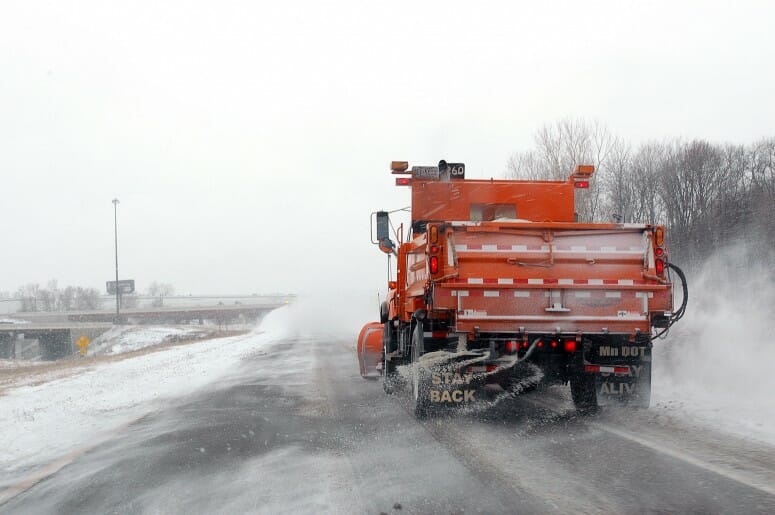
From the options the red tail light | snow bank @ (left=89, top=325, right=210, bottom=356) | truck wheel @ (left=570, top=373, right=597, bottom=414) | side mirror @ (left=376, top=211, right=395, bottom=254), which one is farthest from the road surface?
snow bank @ (left=89, top=325, right=210, bottom=356)

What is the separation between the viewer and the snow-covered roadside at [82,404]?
7.71 m

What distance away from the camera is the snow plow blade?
12.5 m

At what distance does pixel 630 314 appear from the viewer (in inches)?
301

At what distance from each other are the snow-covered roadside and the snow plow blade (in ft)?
10.5

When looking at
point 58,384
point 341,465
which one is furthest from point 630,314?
point 58,384

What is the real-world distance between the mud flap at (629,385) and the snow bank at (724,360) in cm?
86

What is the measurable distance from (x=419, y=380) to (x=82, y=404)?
5.88m

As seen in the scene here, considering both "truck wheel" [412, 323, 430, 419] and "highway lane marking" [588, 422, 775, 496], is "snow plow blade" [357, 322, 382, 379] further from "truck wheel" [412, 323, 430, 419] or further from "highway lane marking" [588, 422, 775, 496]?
A: "highway lane marking" [588, 422, 775, 496]

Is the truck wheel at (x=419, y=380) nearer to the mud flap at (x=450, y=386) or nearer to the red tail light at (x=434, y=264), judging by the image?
the mud flap at (x=450, y=386)

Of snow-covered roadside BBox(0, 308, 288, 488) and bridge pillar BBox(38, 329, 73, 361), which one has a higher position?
snow-covered roadside BBox(0, 308, 288, 488)

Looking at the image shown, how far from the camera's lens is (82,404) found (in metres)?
11.1

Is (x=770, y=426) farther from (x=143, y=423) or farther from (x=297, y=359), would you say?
(x=297, y=359)

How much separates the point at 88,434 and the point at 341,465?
3.80 m

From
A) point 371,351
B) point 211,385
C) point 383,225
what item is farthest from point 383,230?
point 211,385
